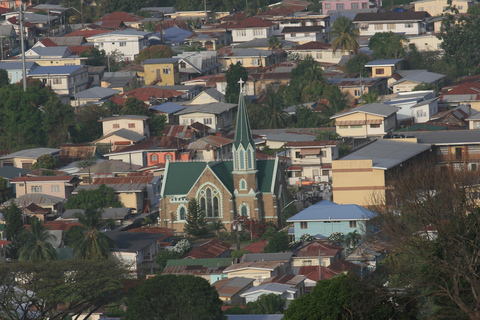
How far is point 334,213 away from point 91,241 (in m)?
10.8

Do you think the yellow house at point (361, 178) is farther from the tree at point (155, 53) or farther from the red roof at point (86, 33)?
the red roof at point (86, 33)

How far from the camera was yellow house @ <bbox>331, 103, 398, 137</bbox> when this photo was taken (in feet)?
211

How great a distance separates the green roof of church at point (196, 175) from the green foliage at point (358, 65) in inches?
1365

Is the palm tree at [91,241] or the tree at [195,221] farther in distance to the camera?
the tree at [195,221]

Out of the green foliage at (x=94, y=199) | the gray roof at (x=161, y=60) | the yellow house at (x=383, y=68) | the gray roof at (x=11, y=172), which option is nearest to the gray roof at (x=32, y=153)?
the gray roof at (x=11, y=172)

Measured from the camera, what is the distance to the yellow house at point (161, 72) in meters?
84.4

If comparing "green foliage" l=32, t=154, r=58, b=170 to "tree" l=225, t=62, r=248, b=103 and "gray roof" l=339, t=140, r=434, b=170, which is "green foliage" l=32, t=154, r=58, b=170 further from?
"tree" l=225, t=62, r=248, b=103

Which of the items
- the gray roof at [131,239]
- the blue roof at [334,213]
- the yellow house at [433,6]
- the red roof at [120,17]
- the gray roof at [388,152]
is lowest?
the gray roof at [131,239]

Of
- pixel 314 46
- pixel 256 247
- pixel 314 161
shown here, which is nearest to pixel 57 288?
pixel 256 247

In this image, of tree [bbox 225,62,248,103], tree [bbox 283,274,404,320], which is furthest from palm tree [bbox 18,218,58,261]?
tree [bbox 225,62,248,103]

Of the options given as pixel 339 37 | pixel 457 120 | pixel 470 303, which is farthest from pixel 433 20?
pixel 470 303

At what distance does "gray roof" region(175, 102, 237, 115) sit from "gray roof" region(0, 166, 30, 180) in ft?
47.1

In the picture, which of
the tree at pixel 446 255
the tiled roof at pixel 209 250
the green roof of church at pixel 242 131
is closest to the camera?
the tree at pixel 446 255

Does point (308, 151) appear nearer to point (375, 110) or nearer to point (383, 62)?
point (375, 110)
